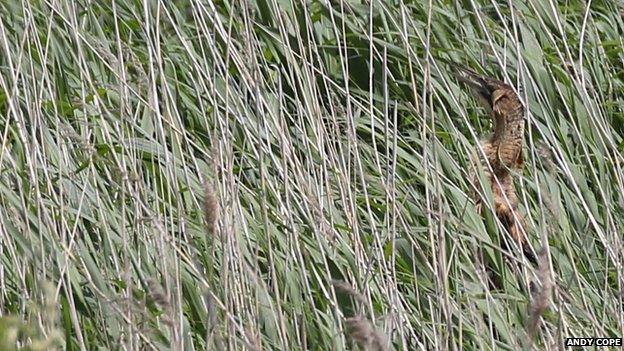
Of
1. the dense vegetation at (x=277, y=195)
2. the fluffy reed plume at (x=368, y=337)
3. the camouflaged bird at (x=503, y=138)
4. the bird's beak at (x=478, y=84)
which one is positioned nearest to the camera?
the fluffy reed plume at (x=368, y=337)

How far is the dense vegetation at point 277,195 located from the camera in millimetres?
2268

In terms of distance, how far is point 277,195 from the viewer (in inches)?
98.6

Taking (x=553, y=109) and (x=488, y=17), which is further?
(x=488, y=17)

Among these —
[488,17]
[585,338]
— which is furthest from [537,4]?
[585,338]

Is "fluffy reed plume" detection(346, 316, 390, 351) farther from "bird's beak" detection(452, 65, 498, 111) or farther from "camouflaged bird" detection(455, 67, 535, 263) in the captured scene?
"bird's beak" detection(452, 65, 498, 111)

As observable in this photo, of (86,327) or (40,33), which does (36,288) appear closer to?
(86,327)

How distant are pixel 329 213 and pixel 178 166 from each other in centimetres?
43

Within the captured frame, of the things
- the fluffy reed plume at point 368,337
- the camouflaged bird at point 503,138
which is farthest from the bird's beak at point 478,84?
the fluffy reed plume at point 368,337

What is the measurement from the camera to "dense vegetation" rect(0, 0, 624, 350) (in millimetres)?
2268

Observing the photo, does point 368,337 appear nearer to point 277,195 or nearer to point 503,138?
point 277,195

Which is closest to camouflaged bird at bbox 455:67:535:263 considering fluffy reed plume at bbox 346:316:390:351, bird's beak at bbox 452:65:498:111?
bird's beak at bbox 452:65:498:111

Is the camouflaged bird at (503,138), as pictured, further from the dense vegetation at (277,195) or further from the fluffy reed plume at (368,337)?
the fluffy reed plume at (368,337)

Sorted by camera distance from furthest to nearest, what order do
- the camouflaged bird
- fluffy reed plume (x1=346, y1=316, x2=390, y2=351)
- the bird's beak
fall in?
1. the bird's beak
2. the camouflaged bird
3. fluffy reed plume (x1=346, y1=316, x2=390, y2=351)

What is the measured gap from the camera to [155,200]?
260 cm
